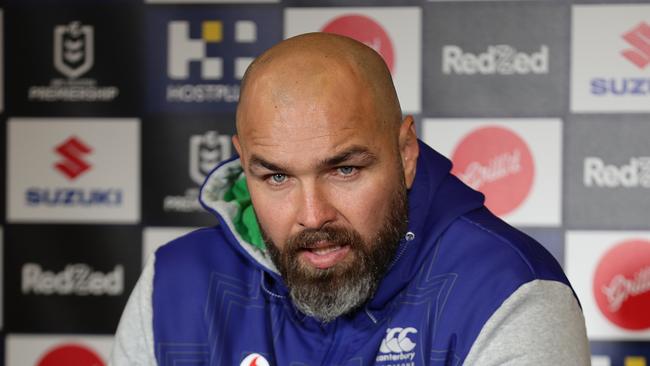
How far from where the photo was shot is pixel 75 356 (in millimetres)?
2344

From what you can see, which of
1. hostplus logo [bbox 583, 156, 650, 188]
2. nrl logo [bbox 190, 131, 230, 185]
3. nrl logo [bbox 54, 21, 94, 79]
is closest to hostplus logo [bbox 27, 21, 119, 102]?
nrl logo [bbox 54, 21, 94, 79]

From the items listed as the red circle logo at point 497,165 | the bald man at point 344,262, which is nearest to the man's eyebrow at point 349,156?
the bald man at point 344,262

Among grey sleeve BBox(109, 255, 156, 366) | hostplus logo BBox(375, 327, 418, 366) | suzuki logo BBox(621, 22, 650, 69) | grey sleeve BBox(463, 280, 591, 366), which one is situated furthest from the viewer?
suzuki logo BBox(621, 22, 650, 69)

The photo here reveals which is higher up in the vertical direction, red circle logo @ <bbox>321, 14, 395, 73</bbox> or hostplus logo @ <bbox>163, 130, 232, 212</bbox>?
red circle logo @ <bbox>321, 14, 395, 73</bbox>

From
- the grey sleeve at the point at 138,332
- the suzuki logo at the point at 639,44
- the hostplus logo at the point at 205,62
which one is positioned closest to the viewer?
the grey sleeve at the point at 138,332

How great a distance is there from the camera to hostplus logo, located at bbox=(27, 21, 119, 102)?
7.61 feet

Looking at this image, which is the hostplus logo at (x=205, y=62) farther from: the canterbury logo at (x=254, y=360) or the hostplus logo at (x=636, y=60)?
the canterbury logo at (x=254, y=360)

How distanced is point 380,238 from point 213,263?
0.31 m

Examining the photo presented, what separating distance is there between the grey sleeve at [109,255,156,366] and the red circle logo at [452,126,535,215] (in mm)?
1002

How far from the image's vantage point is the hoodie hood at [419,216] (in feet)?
4.09

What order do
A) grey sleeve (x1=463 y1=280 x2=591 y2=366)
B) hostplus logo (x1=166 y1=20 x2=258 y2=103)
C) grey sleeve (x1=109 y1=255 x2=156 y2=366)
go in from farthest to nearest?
hostplus logo (x1=166 y1=20 x2=258 y2=103)
grey sleeve (x1=109 y1=255 x2=156 y2=366)
grey sleeve (x1=463 y1=280 x2=591 y2=366)

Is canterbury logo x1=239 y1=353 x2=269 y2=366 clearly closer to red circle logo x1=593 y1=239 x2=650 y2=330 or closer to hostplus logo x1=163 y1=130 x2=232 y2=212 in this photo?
hostplus logo x1=163 y1=130 x2=232 y2=212

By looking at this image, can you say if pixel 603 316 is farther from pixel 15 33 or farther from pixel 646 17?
pixel 15 33

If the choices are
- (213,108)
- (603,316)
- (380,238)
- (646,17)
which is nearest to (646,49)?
(646,17)
